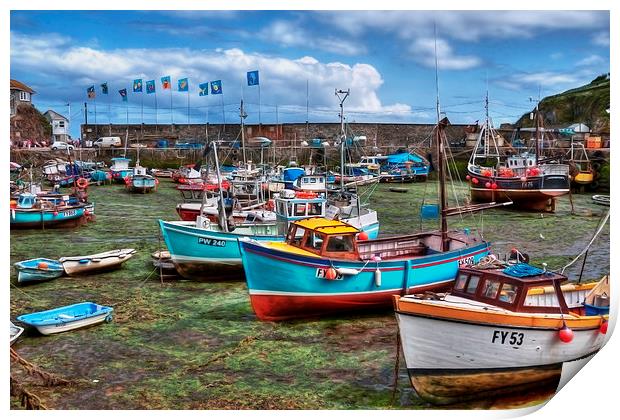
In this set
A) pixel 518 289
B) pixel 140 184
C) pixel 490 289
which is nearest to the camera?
pixel 518 289

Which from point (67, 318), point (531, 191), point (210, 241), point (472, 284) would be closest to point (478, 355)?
point (472, 284)

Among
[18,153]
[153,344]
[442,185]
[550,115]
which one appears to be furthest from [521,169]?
[18,153]

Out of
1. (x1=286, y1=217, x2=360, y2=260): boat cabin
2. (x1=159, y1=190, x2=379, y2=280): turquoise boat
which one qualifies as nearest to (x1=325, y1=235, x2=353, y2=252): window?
(x1=286, y1=217, x2=360, y2=260): boat cabin

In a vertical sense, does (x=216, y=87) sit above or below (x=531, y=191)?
above

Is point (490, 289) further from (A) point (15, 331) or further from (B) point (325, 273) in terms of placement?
(A) point (15, 331)

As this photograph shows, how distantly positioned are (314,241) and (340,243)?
433 millimetres

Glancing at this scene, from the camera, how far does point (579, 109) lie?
3653 cm

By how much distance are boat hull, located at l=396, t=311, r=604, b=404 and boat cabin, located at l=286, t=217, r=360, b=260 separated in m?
3.08

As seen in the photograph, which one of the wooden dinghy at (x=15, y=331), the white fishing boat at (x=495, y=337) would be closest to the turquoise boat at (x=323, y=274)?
the white fishing boat at (x=495, y=337)

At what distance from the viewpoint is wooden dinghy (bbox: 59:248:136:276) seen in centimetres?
1364

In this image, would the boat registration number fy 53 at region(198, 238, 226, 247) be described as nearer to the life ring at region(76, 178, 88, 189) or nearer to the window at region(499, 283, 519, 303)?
the window at region(499, 283, 519, 303)

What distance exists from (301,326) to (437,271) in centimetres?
254

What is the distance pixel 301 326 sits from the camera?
10430 millimetres
